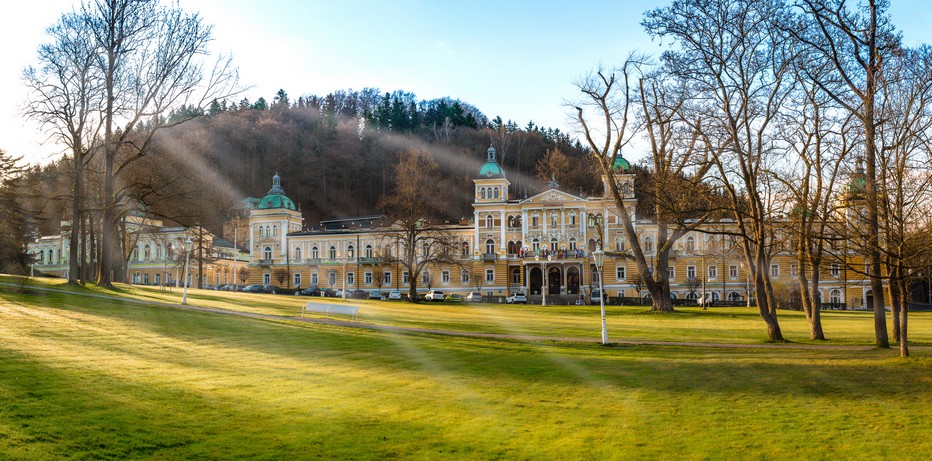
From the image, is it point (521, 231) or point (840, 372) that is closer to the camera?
point (840, 372)

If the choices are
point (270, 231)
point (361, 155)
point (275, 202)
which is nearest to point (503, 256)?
point (270, 231)

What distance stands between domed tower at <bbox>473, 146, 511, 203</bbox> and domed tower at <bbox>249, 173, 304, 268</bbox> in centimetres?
2305

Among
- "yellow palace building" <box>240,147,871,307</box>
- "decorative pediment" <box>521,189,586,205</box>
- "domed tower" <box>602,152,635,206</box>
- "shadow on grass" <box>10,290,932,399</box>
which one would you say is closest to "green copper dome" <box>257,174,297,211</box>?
"yellow palace building" <box>240,147,871,307</box>

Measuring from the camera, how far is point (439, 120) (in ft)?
397

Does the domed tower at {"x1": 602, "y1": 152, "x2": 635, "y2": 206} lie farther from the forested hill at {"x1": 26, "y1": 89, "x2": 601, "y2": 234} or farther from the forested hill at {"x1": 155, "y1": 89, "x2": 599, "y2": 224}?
the forested hill at {"x1": 155, "y1": 89, "x2": 599, "y2": 224}

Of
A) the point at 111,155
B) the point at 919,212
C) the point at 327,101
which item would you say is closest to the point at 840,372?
the point at 919,212

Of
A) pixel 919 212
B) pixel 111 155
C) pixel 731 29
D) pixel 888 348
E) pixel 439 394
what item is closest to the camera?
pixel 439 394

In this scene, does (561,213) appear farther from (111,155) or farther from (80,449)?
(80,449)

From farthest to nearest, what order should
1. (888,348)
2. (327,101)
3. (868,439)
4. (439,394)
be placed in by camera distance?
(327,101) → (888,348) → (439,394) → (868,439)

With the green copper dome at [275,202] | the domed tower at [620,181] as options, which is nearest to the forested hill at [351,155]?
the green copper dome at [275,202]

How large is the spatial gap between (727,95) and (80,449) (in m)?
21.0

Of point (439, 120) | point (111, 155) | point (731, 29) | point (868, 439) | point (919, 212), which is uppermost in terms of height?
point (439, 120)

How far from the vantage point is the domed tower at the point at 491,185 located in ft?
242

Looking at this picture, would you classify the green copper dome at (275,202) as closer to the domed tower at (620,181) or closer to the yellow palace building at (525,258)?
the yellow palace building at (525,258)
